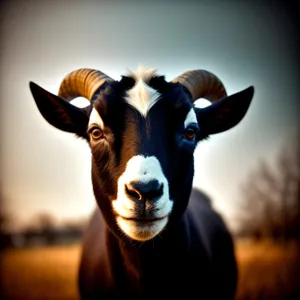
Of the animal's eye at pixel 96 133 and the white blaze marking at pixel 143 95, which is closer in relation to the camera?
the white blaze marking at pixel 143 95

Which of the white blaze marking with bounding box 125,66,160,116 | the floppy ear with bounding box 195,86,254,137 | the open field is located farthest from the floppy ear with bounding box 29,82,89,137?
the open field

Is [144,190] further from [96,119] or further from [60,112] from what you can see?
[60,112]

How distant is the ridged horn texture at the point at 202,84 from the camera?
444 cm

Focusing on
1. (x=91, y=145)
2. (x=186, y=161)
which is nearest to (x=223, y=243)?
(x=186, y=161)

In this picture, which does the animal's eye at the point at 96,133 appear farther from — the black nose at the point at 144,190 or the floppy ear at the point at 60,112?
the black nose at the point at 144,190

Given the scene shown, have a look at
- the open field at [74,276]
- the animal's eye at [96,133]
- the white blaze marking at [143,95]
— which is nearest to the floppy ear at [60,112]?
the animal's eye at [96,133]

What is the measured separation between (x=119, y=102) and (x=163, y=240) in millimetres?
1548

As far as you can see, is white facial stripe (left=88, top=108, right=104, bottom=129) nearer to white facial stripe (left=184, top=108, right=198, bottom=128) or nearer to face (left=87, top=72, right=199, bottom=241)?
face (left=87, top=72, right=199, bottom=241)

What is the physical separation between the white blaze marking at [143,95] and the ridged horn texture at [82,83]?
17.8 inches

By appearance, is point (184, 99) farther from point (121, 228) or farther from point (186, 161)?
point (121, 228)

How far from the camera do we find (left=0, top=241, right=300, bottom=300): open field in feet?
34.0

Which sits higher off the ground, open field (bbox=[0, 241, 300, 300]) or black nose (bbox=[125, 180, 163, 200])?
black nose (bbox=[125, 180, 163, 200])

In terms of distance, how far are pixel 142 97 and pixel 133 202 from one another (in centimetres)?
114

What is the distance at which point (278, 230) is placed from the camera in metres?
22.7
